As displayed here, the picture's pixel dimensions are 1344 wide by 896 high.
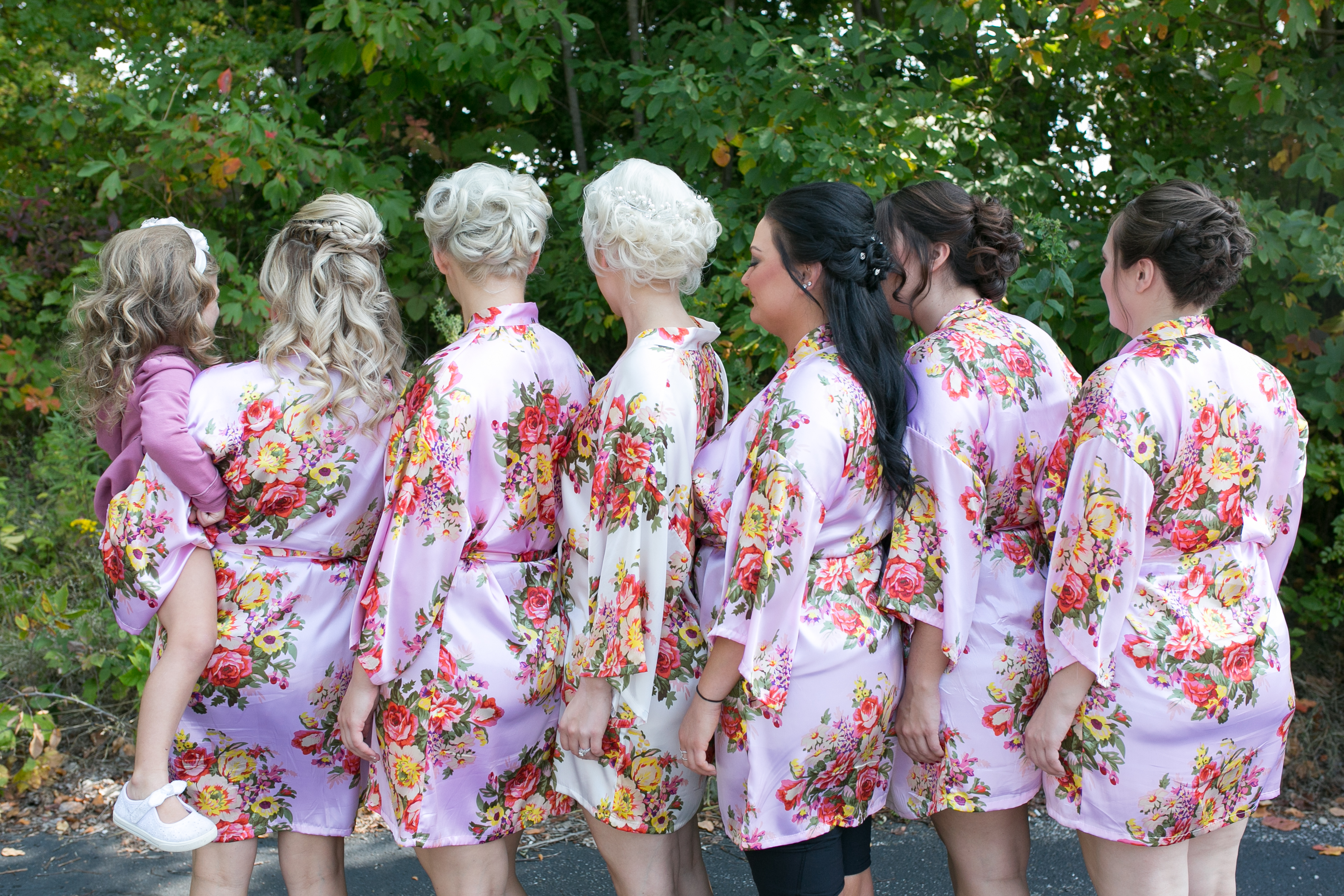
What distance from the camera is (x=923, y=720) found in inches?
77.5

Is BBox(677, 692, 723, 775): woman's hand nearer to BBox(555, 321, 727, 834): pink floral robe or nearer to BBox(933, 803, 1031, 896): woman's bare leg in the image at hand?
BBox(555, 321, 727, 834): pink floral robe

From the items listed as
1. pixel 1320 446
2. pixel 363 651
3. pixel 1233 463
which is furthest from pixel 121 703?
pixel 1320 446

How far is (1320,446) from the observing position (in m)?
3.71

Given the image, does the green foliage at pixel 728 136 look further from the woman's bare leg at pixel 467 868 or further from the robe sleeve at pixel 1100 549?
the woman's bare leg at pixel 467 868

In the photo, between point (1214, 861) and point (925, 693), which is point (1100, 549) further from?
point (1214, 861)

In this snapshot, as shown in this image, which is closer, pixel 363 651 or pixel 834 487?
pixel 834 487

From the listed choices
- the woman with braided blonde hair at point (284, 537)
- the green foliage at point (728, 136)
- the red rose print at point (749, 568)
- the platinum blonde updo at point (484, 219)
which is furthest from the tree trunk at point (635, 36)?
the red rose print at point (749, 568)

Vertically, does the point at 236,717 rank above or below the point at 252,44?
below

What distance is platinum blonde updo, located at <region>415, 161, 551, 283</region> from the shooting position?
210cm

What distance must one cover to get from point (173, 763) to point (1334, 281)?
12.5 ft

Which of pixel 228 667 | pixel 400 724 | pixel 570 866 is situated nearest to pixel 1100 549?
pixel 400 724

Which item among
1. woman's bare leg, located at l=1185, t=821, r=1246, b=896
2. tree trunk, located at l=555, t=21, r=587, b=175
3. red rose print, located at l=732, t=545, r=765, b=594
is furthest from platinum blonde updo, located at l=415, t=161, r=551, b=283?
tree trunk, located at l=555, t=21, r=587, b=175

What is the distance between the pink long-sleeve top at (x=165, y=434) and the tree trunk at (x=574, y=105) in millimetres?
2719

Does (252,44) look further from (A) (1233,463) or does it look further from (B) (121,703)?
(A) (1233,463)
